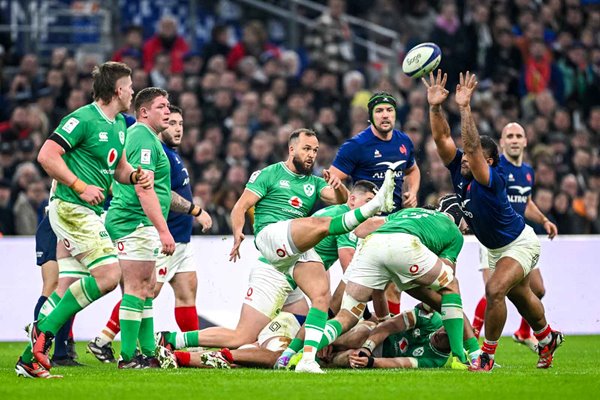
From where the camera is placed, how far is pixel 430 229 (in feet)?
36.0

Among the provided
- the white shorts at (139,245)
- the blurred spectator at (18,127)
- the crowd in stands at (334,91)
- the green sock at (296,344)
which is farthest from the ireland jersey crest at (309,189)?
the blurred spectator at (18,127)

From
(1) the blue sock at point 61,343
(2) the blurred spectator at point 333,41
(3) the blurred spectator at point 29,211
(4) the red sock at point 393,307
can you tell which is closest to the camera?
(1) the blue sock at point 61,343

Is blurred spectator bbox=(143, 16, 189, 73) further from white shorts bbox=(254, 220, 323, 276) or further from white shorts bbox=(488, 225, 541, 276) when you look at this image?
white shorts bbox=(488, 225, 541, 276)

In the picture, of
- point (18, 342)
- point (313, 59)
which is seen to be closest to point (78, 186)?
point (18, 342)

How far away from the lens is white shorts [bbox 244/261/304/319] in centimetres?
1152

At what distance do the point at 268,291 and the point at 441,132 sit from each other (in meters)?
2.25

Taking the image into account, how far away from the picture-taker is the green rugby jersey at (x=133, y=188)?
415 inches

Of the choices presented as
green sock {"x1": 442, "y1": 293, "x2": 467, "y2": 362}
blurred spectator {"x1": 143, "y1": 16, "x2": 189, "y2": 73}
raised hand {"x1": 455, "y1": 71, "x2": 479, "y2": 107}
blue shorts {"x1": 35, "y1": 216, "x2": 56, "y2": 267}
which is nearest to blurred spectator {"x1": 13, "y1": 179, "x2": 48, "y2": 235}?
blurred spectator {"x1": 143, "y1": 16, "x2": 189, "y2": 73}

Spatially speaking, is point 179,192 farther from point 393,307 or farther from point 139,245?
point 393,307

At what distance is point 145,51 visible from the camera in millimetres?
20766

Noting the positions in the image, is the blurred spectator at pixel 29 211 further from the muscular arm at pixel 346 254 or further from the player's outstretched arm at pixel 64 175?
the player's outstretched arm at pixel 64 175

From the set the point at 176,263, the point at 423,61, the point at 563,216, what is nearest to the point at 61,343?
the point at 176,263

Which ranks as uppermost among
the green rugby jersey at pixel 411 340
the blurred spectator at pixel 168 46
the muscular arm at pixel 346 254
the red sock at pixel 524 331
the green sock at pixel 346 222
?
the blurred spectator at pixel 168 46

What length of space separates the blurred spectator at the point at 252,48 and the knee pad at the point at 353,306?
35.0 feet
